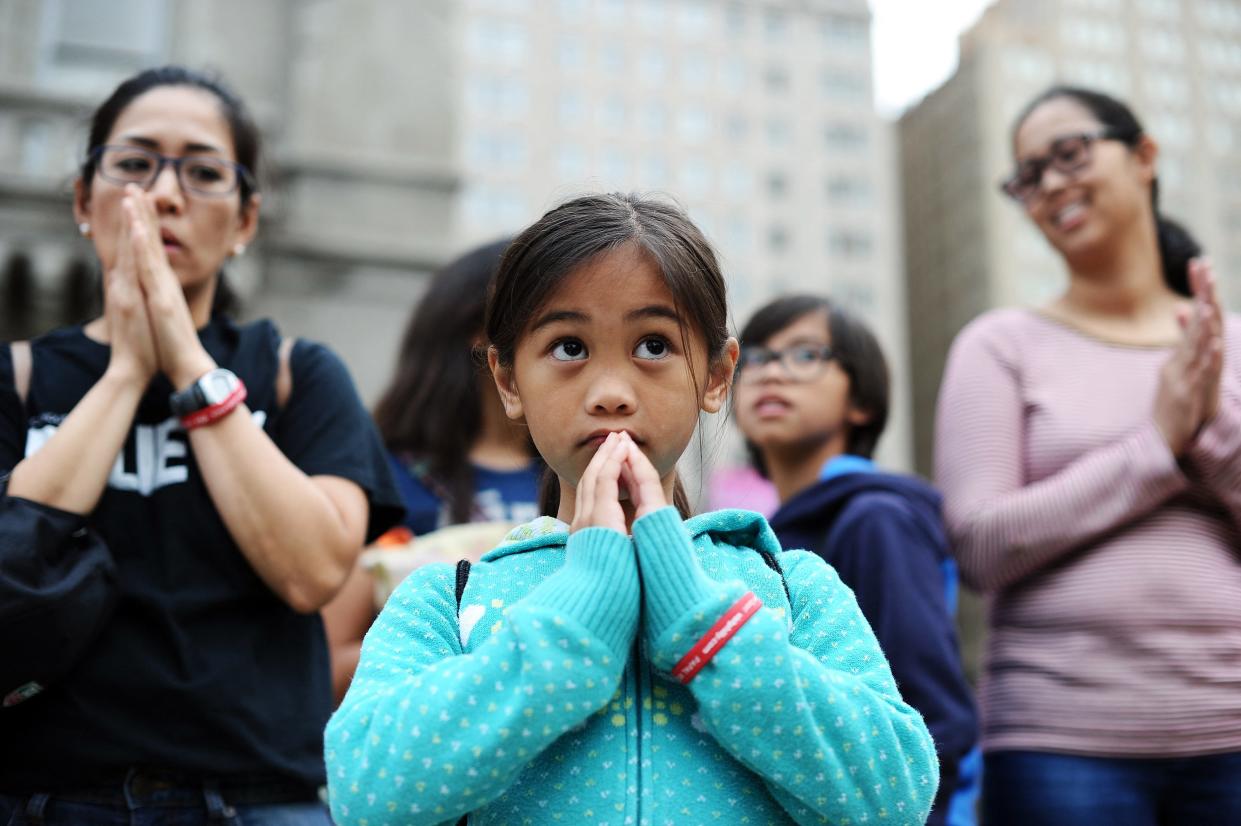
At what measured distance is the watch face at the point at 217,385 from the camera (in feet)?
7.42

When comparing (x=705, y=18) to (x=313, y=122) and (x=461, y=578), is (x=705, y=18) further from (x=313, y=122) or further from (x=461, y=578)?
→ (x=461, y=578)

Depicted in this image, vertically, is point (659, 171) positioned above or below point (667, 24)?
below

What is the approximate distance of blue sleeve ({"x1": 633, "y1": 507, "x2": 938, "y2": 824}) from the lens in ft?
4.80

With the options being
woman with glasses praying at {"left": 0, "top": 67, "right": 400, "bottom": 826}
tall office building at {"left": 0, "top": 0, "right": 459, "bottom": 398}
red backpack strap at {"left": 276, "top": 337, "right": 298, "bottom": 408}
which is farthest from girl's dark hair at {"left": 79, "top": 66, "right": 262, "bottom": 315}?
tall office building at {"left": 0, "top": 0, "right": 459, "bottom": 398}

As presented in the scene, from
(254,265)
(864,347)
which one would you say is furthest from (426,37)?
(864,347)

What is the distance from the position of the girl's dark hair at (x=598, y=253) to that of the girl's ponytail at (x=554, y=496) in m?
0.23

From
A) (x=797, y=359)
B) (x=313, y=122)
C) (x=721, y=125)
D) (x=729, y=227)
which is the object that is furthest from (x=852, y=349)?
(x=721, y=125)

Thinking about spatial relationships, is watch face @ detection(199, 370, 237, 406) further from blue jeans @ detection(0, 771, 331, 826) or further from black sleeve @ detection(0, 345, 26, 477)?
blue jeans @ detection(0, 771, 331, 826)

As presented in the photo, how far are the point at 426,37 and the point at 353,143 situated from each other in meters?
0.79

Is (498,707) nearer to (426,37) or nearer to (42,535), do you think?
(42,535)

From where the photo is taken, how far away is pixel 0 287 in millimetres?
6164

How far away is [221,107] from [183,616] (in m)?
1.20

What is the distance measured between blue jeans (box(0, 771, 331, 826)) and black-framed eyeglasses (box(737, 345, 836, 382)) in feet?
6.24

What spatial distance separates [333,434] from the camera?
8.13ft
